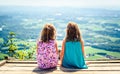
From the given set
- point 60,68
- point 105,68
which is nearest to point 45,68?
point 60,68

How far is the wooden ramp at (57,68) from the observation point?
6.39 m

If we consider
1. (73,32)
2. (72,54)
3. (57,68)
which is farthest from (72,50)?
(57,68)

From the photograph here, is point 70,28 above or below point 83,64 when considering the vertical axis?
above

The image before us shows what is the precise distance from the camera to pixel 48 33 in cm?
683

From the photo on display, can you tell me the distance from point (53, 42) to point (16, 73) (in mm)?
1111

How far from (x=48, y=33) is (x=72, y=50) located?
64 centimetres

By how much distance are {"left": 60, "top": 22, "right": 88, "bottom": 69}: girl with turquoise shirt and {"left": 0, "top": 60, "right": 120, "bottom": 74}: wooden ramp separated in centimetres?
22

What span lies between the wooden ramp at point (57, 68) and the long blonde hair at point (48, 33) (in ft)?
2.03

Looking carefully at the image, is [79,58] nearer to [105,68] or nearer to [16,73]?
[105,68]

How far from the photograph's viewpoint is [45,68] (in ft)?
22.3

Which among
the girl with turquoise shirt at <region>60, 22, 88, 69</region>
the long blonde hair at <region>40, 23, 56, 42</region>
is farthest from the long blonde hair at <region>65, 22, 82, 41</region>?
the long blonde hair at <region>40, 23, 56, 42</region>

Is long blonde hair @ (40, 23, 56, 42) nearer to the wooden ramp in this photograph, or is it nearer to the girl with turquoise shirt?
the girl with turquoise shirt

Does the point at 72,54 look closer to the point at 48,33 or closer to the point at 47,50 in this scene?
the point at 47,50

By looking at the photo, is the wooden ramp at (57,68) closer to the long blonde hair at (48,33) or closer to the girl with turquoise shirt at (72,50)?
the girl with turquoise shirt at (72,50)
